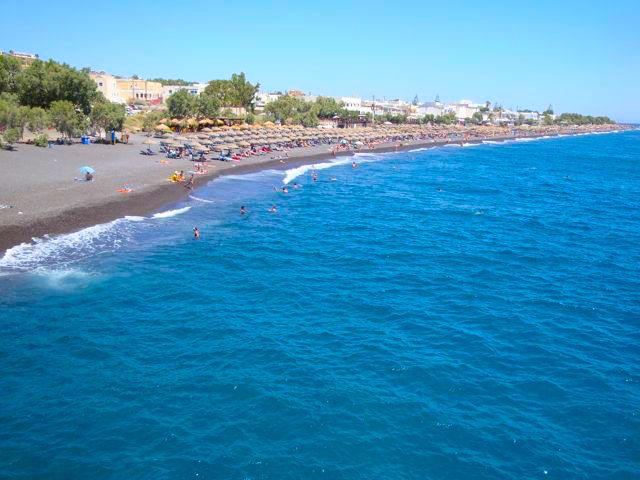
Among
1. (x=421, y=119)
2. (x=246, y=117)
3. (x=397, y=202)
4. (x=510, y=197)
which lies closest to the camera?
(x=397, y=202)

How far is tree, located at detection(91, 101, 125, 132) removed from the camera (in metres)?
56.1

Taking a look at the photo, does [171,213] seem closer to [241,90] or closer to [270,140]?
[270,140]

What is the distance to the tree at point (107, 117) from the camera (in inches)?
2208

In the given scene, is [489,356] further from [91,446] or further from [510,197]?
[510,197]

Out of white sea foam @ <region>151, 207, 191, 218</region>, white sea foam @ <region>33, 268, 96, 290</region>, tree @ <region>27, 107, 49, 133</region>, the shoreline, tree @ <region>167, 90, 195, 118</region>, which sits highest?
tree @ <region>167, 90, 195, 118</region>

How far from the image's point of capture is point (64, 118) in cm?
5034

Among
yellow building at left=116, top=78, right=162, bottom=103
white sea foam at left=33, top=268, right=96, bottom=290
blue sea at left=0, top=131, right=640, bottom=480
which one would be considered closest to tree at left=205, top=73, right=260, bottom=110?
yellow building at left=116, top=78, right=162, bottom=103

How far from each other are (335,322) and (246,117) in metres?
71.2

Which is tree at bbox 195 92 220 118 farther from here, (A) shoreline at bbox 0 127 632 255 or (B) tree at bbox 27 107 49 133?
(B) tree at bbox 27 107 49 133

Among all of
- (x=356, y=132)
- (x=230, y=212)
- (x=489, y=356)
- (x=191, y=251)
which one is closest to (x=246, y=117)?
(x=356, y=132)

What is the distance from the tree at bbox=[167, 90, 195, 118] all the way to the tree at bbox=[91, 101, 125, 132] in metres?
14.9

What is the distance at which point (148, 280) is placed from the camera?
74.8 ft

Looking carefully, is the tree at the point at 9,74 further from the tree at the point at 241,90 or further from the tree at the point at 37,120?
the tree at the point at 241,90

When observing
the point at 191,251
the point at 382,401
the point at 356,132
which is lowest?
the point at 382,401
